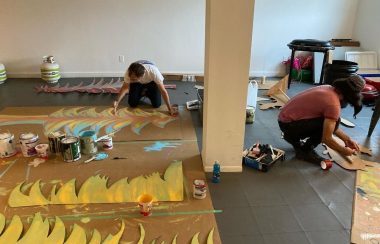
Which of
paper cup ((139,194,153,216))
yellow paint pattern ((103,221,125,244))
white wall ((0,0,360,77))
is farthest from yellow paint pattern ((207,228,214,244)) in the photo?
white wall ((0,0,360,77))

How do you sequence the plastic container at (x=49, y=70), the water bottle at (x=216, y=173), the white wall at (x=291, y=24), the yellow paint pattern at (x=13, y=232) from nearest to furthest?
the yellow paint pattern at (x=13, y=232)
the water bottle at (x=216, y=173)
the plastic container at (x=49, y=70)
the white wall at (x=291, y=24)

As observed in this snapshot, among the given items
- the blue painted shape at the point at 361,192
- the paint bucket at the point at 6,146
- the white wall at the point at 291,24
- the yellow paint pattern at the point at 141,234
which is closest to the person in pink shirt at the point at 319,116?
the blue painted shape at the point at 361,192

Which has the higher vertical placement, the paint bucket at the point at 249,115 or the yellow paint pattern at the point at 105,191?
the paint bucket at the point at 249,115

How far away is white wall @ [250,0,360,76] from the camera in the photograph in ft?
18.2

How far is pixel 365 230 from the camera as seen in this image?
6.55ft

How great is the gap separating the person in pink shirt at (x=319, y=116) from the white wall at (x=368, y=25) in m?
3.40

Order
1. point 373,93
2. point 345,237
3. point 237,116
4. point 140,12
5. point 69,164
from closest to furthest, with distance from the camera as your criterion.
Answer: point 345,237
point 237,116
point 69,164
point 373,93
point 140,12

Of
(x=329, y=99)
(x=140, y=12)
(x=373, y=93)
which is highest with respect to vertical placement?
(x=140, y=12)

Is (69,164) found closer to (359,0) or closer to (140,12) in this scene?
(140,12)

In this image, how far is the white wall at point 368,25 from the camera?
17.3 feet

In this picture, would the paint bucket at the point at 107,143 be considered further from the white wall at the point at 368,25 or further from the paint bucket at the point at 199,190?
the white wall at the point at 368,25

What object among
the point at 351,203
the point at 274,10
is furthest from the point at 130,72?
the point at 274,10

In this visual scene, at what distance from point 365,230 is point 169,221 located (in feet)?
4.21

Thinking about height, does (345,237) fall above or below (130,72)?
below
